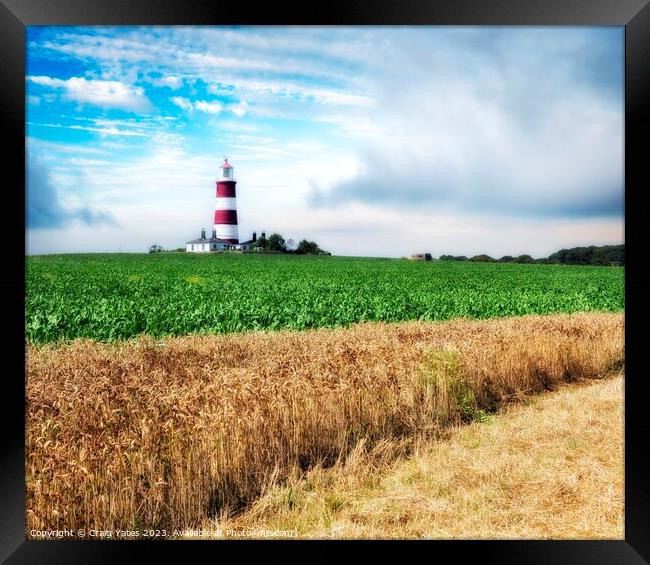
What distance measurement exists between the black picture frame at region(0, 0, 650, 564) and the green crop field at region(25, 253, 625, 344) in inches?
104

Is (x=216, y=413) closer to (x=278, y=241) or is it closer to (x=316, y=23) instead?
(x=316, y=23)

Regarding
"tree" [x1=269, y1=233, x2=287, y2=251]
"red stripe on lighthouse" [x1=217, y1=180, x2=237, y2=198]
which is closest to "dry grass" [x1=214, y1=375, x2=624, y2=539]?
"red stripe on lighthouse" [x1=217, y1=180, x2=237, y2=198]

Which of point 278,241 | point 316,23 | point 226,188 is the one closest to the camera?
point 316,23

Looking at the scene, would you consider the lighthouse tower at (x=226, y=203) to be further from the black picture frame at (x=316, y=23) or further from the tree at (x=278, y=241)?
the black picture frame at (x=316, y=23)

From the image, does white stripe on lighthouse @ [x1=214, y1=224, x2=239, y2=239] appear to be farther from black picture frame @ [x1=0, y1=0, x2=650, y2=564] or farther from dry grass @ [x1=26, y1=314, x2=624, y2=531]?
black picture frame @ [x1=0, y1=0, x2=650, y2=564]

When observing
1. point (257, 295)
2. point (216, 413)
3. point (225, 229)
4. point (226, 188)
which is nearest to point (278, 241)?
point (225, 229)

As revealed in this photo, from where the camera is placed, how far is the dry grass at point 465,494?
432cm

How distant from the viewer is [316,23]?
410 centimetres

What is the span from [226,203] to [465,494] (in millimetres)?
6424

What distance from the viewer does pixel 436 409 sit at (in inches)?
249

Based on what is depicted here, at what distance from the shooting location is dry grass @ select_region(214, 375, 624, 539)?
14.2 ft

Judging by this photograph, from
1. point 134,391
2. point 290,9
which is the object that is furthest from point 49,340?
point 290,9

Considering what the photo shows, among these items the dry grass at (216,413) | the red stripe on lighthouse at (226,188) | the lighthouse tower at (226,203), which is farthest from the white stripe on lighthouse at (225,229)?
the dry grass at (216,413)

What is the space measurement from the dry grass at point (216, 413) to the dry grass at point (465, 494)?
0.27 metres
